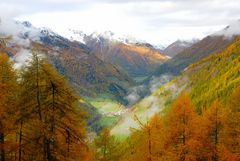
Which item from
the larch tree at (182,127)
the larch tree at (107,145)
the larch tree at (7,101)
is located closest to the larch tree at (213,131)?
the larch tree at (182,127)

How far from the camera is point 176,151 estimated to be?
56344mm

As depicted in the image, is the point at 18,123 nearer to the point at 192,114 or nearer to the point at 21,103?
the point at 21,103

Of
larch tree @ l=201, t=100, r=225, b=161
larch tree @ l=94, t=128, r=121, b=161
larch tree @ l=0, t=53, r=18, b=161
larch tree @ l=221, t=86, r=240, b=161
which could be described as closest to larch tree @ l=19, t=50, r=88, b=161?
larch tree @ l=0, t=53, r=18, b=161

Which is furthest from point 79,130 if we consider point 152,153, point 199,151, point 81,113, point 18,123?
point 199,151

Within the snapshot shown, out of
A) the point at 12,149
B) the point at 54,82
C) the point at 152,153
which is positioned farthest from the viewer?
the point at 152,153

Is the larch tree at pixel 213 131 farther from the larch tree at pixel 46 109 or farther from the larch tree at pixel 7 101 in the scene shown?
the larch tree at pixel 7 101

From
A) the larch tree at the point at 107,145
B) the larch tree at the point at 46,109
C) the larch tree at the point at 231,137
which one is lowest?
the larch tree at the point at 107,145

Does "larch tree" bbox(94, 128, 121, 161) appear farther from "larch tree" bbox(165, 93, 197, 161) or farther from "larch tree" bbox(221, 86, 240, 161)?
"larch tree" bbox(221, 86, 240, 161)

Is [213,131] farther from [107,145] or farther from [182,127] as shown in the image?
[107,145]

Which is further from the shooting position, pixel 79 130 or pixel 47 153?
pixel 79 130

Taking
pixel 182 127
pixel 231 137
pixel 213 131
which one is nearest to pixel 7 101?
pixel 182 127

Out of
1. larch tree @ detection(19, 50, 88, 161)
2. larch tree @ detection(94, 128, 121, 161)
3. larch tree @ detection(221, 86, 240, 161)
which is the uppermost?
larch tree @ detection(19, 50, 88, 161)

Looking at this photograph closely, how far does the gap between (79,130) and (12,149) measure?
6117 mm

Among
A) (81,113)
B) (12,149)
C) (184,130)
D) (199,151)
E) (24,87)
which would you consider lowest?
(199,151)
